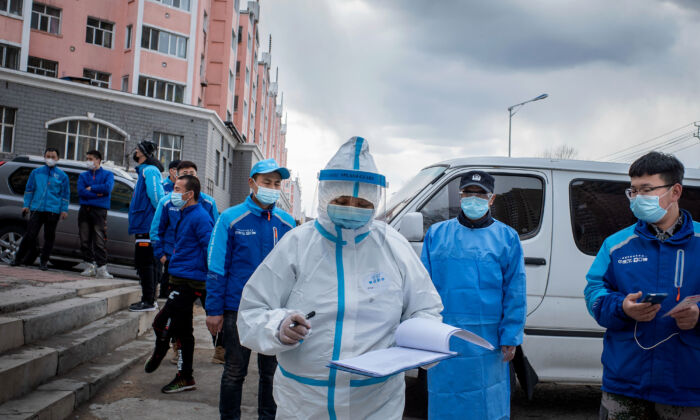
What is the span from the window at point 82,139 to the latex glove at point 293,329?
24.8m

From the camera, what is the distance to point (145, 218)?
7371 millimetres

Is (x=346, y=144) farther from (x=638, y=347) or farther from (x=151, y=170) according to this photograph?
(x=151, y=170)

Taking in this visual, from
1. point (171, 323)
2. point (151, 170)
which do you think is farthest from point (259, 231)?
point (151, 170)

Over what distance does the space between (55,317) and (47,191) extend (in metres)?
4.46

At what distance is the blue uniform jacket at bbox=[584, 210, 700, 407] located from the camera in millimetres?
2557

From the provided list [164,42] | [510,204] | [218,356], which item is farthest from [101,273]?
[164,42]

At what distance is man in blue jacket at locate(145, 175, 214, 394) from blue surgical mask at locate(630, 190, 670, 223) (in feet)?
11.8

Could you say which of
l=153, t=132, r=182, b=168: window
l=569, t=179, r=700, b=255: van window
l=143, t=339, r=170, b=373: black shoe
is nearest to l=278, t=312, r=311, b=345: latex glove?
l=143, t=339, r=170, b=373: black shoe

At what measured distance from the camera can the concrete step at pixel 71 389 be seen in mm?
3783

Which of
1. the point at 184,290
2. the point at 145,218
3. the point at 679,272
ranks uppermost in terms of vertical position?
the point at 145,218

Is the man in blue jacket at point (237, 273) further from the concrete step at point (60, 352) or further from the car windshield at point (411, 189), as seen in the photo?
the concrete step at point (60, 352)

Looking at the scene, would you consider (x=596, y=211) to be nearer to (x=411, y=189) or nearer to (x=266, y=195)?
(x=411, y=189)

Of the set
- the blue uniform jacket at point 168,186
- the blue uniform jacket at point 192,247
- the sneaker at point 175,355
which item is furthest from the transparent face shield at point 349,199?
the blue uniform jacket at point 168,186

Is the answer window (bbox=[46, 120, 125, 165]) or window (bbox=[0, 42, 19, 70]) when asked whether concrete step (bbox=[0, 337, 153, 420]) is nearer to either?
window (bbox=[46, 120, 125, 165])
